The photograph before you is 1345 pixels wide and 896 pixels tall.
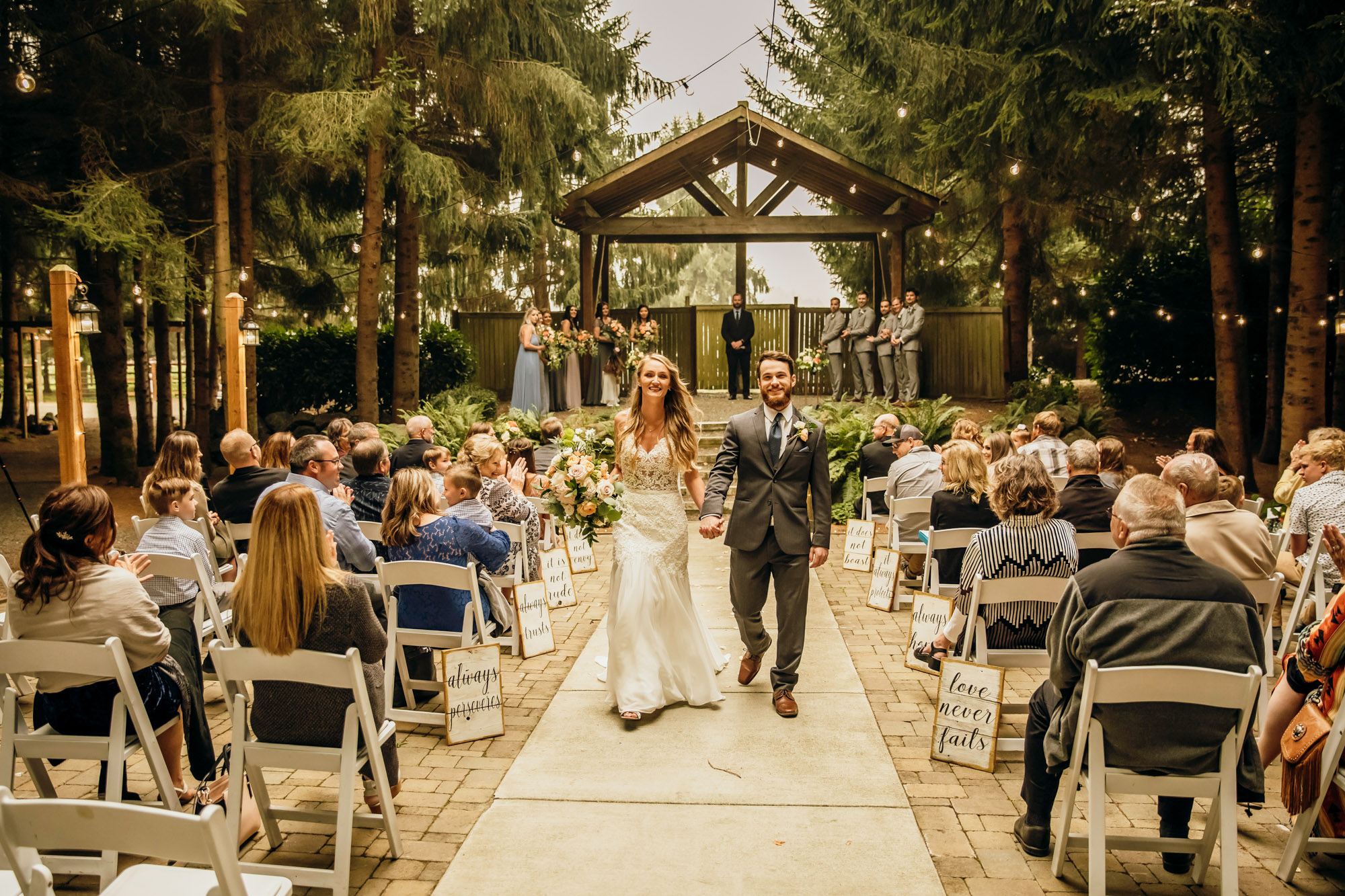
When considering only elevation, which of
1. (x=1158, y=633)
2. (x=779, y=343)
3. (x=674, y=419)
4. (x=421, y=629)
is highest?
(x=779, y=343)

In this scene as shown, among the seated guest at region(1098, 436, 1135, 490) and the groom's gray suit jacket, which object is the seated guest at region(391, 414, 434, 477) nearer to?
the groom's gray suit jacket

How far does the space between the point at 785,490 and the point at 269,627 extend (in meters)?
2.76

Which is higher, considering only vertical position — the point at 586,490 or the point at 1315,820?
the point at 586,490

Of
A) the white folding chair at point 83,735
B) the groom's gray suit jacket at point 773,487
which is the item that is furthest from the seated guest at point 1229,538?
the white folding chair at point 83,735

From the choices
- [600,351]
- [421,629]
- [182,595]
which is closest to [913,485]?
[421,629]

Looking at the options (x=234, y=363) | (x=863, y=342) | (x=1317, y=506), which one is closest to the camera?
(x=1317, y=506)

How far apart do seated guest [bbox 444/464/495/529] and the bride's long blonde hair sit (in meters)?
1.00

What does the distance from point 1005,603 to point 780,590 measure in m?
1.21

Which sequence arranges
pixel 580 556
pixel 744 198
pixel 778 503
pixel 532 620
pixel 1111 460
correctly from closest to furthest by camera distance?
pixel 778 503 → pixel 532 620 → pixel 1111 460 → pixel 580 556 → pixel 744 198

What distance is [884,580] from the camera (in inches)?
285

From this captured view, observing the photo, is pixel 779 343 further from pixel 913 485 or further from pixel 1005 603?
pixel 1005 603

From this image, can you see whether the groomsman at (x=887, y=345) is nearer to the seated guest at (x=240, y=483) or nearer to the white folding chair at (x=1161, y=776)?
the seated guest at (x=240, y=483)

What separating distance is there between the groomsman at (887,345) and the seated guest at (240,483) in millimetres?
11705

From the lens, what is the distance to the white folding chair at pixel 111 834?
1946mm
